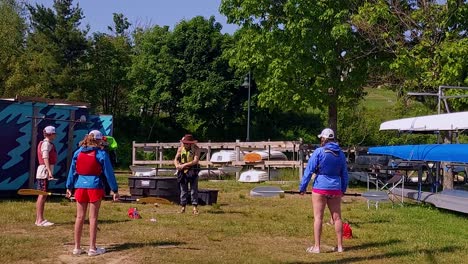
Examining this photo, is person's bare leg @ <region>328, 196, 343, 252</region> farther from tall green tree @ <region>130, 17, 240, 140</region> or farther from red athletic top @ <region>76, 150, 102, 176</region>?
tall green tree @ <region>130, 17, 240, 140</region>

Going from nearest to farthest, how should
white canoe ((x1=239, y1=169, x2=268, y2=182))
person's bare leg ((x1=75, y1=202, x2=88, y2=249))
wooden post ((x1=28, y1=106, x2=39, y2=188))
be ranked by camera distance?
person's bare leg ((x1=75, y1=202, x2=88, y2=249))
wooden post ((x1=28, y1=106, x2=39, y2=188))
white canoe ((x1=239, y1=169, x2=268, y2=182))

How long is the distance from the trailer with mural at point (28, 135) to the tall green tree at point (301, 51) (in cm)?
909

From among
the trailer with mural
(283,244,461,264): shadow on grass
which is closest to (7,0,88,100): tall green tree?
the trailer with mural

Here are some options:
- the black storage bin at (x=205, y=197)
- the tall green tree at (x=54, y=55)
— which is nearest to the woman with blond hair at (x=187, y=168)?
the black storage bin at (x=205, y=197)

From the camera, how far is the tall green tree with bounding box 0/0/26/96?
38659 millimetres

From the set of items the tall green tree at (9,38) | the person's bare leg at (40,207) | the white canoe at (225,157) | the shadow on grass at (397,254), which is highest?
the tall green tree at (9,38)

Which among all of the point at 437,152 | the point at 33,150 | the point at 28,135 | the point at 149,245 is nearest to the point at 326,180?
the point at 149,245

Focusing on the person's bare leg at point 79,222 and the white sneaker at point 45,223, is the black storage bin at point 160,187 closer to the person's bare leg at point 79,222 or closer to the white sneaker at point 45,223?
the white sneaker at point 45,223

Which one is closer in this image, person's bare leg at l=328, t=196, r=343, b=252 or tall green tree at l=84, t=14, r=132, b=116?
person's bare leg at l=328, t=196, r=343, b=252

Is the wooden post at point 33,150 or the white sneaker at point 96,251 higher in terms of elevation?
the wooden post at point 33,150

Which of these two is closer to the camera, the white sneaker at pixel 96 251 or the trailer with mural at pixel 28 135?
the white sneaker at pixel 96 251

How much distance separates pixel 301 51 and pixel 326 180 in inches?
554

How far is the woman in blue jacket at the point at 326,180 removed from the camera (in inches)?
348

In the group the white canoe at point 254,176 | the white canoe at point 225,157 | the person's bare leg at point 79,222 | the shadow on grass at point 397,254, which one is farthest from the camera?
the white canoe at point 225,157
